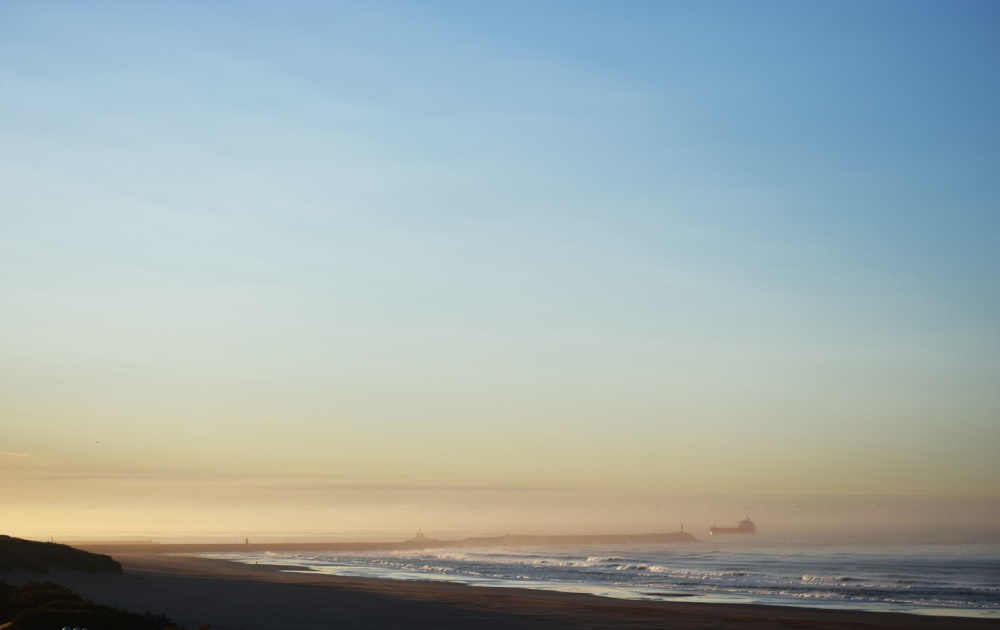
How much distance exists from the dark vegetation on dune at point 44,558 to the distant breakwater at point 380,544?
39208 millimetres

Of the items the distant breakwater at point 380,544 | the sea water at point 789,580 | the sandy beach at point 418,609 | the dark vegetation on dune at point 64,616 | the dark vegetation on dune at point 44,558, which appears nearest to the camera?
the dark vegetation on dune at point 64,616

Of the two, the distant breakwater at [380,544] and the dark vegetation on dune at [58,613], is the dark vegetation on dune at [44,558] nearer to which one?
the dark vegetation on dune at [58,613]

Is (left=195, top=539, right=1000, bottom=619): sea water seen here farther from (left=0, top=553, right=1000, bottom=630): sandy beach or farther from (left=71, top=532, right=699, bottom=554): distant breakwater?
(left=71, top=532, right=699, bottom=554): distant breakwater

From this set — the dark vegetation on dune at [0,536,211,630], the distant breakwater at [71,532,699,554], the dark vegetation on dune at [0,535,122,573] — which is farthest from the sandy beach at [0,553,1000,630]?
the distant breakwater at [71,532,699,554]

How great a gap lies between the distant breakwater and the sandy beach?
47068 millimetres

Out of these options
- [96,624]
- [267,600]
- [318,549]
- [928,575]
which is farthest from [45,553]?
[318,549]

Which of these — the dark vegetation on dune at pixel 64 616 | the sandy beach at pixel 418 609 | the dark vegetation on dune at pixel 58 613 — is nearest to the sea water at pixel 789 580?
the sandy beach at pixel 418 609

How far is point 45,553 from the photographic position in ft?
118

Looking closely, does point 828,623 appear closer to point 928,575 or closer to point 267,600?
point 267,600

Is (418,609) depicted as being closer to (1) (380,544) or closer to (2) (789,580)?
(2) (789,580)

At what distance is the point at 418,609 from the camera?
2741cm

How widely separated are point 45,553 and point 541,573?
29845 mm

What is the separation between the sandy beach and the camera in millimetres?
23359

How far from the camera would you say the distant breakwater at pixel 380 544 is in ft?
300
